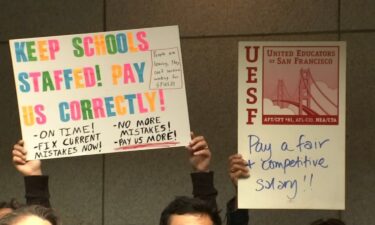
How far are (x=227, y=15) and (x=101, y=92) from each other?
1185mm

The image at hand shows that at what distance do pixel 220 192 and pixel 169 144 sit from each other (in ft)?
3.28

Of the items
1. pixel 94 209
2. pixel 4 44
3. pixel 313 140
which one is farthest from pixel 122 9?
pixel 313 140

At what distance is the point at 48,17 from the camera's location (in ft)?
13.0

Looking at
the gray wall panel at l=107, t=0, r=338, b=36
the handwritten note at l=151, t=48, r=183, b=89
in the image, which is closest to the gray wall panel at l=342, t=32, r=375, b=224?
the gray wall panel at l=107, t=0, r=338, b=36

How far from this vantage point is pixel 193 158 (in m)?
2.78

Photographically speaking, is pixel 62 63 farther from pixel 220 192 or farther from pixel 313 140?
pixel 220 192

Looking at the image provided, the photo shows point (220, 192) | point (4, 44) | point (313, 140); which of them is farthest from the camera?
point (4, 44)

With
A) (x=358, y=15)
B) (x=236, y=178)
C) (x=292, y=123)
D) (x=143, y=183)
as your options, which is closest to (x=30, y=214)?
(x=236, y=178)

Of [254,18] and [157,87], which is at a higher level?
[254,18]

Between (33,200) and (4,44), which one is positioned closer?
(33,200)

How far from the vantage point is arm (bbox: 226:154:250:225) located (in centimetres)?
267

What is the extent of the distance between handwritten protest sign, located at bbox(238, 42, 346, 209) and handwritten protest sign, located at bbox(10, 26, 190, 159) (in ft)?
0.92

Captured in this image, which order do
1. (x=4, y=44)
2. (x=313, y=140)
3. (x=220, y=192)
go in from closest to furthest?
(x=313, y=140), (x=220, y=192), (x=4, y=44)

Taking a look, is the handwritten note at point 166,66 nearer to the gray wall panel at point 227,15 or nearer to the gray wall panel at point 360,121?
the gray wall panel at point 227,15
